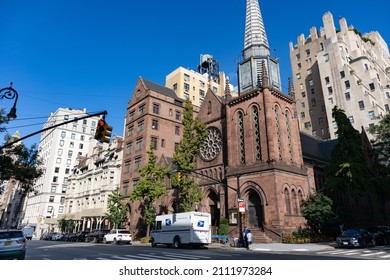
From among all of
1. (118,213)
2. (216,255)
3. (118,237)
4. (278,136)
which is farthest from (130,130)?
(216,255)

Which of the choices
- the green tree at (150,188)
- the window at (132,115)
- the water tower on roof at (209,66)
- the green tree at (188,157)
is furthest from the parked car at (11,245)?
the water tower on roof at (209,66)

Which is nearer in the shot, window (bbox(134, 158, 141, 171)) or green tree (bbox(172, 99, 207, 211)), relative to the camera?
green tree (bbox(172, 99, 207, 211))

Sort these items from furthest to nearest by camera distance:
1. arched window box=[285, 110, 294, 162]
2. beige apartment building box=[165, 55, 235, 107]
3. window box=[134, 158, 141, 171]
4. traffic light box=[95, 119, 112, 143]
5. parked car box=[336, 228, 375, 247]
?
1. beige apartment building box=[165, 55, 235, 107]
2. window box=[134, 158, 141, 171]
3. arched window box=[285, 110, 294, 162]
4. parked car box=[336, 228, 375, 247]
5. traffic light box=[95, 119, 112, 143]

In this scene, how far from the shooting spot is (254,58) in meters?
37.3

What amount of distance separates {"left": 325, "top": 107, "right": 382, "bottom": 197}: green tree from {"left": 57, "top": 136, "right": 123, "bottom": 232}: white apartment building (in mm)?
35284

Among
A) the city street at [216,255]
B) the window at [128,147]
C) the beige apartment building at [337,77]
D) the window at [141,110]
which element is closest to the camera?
the city street at [216,255]

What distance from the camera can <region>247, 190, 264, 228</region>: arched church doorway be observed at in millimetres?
29477

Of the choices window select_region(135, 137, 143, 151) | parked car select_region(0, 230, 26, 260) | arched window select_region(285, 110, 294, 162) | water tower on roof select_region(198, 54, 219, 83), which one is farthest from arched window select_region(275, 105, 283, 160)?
water tower on roof select_region(198, 54, 219, 83)

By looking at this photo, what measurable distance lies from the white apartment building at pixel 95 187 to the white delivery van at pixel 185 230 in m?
24.6

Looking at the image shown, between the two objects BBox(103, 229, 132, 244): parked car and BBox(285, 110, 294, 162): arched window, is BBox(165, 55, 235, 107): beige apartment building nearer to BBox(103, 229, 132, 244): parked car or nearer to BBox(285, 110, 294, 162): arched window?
BBox(285, 110, 294, 162): arched window

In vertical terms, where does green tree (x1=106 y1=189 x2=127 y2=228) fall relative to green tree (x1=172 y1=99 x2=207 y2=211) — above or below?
below

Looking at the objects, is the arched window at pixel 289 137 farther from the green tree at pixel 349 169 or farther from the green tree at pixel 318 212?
the green tree at pixel 318 212

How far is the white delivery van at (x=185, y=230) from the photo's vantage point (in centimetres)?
2369
